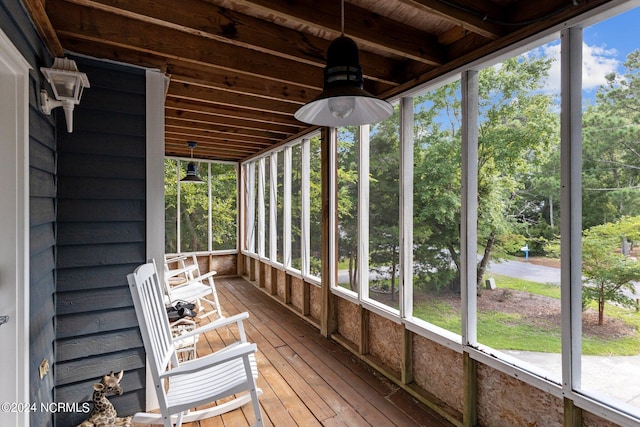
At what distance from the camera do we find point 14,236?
1450 millimetres

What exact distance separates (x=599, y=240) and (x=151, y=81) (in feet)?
9.36

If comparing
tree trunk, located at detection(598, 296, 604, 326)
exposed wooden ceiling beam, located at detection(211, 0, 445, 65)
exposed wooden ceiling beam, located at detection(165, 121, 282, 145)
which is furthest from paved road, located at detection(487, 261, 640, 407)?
exposed wooden ceiling beam, located at detection(165, 121, 282, 145)

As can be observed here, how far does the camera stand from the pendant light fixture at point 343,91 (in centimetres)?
120

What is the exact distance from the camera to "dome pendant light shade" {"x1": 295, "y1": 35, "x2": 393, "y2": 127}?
120 centimetres

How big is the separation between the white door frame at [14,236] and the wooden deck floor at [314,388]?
101cm

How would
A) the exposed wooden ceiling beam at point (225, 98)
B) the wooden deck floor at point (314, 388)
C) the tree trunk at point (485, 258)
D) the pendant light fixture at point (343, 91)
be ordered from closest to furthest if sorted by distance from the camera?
the pendant light fixture at point (343, 91) < the tree trunk at point (485, 258) < the wooden deck floor at point (314, 388) < the exposed wooden ceiling beam at point (225, 98)

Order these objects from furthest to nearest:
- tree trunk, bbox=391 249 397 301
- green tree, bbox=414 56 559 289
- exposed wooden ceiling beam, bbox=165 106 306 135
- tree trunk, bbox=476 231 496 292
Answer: exposed wooden ceiling beam, bbox=165 106 306 135
tree trunk, bbox=391 249 397 301
tree trunk, bbox=476 231 496 292
green tree, bbox=414 56 559 289

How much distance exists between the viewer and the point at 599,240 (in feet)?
5.23

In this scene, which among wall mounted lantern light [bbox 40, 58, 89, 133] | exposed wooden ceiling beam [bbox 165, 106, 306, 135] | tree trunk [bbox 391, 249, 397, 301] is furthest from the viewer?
exposed wooden ceiling beam [bbox 165, 106, 306, 135]

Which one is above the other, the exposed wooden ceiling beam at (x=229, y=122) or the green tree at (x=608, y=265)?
the exposed wooden ceiling beam at (x=229, y=122)

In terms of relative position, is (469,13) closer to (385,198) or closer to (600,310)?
(385,198)

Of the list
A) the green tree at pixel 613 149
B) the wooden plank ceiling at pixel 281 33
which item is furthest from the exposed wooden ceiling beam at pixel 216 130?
the green tree at pixel 613 149

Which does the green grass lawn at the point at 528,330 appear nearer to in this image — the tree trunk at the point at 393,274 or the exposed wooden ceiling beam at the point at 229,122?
the tree trunk at the point at 393,274

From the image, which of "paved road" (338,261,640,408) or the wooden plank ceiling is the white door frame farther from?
"paved road" (338,261,640,408)
